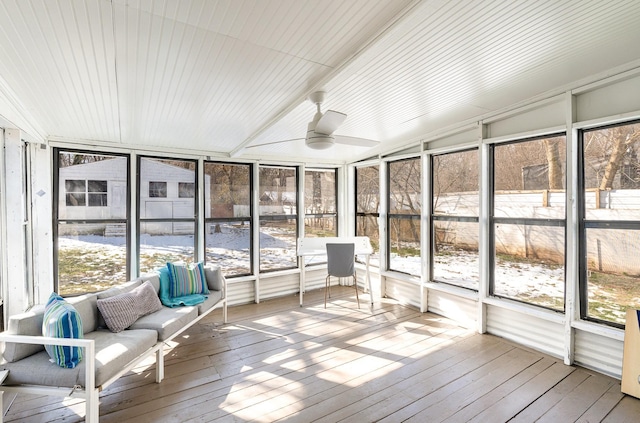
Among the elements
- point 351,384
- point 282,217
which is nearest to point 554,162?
point 351,384

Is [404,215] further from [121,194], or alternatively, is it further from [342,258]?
[121,194]

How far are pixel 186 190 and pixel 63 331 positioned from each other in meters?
2.92

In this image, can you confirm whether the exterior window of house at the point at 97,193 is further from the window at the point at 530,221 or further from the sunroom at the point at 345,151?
the window at the point at 530,221

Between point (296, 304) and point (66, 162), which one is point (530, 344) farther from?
point (66, 162)

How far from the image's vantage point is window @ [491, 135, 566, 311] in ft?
11.0

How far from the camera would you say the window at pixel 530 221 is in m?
3.34

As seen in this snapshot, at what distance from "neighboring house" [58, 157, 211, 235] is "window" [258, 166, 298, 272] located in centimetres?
100

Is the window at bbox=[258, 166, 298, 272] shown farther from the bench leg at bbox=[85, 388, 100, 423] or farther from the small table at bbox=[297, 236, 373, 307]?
the bench leg at bbox=[85, 388, 100, 423]

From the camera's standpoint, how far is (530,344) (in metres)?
3.51

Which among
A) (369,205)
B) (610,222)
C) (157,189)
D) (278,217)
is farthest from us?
(369,205)

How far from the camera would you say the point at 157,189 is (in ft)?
15.4

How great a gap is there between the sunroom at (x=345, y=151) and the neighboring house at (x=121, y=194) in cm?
2

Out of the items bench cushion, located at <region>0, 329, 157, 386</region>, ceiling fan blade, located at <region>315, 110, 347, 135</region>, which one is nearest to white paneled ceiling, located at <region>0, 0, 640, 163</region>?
ceiling fan blade, located at <region>315, 110, 347, 135</region>

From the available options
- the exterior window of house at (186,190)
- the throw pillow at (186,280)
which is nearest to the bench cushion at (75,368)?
the throw pillow at (186,280)
